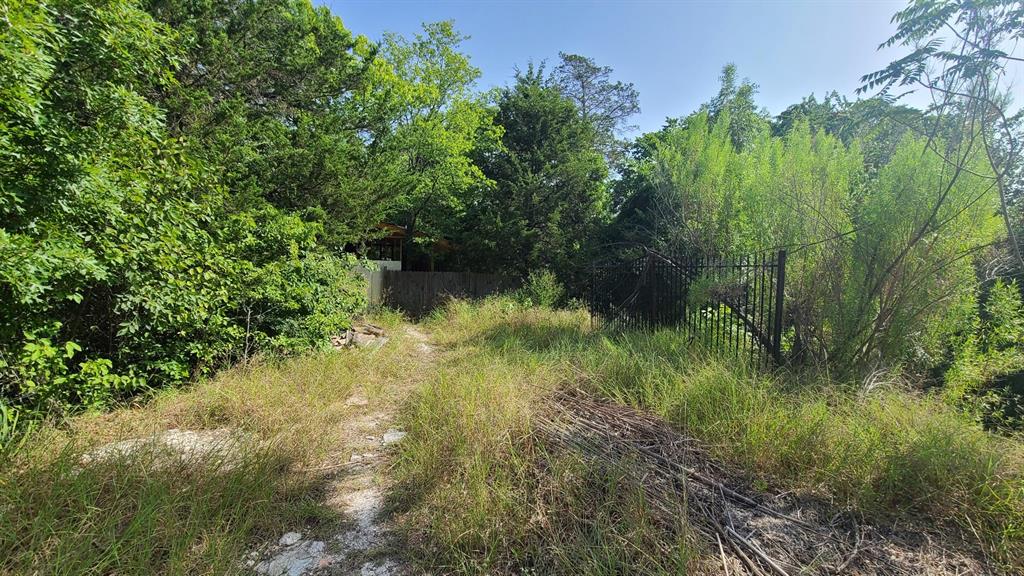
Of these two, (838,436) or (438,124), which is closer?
(838,436)

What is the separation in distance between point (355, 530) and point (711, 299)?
4235 mm

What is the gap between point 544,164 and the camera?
502 inches

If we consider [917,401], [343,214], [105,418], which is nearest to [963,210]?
[917,401]

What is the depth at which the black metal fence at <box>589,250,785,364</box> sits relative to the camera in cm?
395

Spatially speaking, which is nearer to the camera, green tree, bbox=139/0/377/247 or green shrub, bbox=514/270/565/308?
green tree, bbox=139/0/377/247

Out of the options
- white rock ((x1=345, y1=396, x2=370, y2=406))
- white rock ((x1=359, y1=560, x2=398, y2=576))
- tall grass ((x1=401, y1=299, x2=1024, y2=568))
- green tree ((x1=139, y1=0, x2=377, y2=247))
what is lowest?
white rock ((x1=359, y1=560, x2=398, y2=576))

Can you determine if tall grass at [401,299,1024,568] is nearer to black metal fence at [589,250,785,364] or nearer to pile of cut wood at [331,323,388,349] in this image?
black metal fence at [589,250,785,364]

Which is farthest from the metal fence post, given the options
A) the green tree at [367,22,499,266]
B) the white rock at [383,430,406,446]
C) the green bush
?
the green tree at [367,22,499,266]

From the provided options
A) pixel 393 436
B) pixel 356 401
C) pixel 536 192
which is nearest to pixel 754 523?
pixel 393 436

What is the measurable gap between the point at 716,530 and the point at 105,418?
4.31 metres

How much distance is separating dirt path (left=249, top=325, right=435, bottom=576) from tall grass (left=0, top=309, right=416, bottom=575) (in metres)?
0.08

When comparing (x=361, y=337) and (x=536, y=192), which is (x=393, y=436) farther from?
(x=536, y=192)

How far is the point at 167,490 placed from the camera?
2.07 m

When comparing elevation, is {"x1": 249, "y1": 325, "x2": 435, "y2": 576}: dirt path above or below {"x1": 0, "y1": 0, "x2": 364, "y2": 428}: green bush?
below
